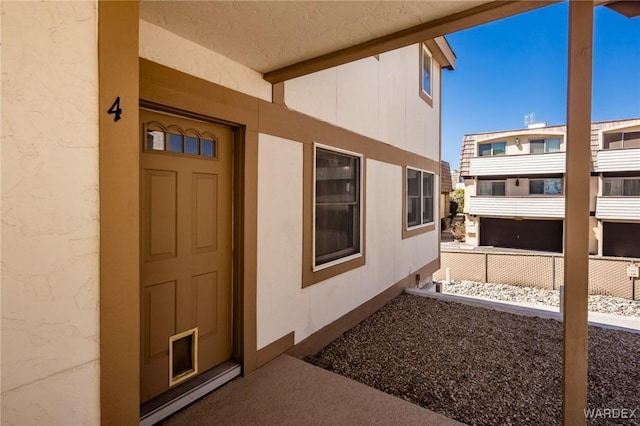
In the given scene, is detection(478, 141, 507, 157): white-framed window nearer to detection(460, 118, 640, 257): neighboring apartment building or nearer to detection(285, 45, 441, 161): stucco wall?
detection(460, 118, 640, 257): neighboring apartment building

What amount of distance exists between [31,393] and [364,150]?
4241 millimetres

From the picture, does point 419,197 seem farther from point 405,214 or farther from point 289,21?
point 289,21

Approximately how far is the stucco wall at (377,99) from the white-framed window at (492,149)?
12.4m

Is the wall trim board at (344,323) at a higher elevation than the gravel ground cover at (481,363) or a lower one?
higher

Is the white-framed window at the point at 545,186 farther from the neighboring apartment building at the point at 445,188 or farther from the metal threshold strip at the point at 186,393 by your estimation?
the metal threshold strip at the point at 186,393

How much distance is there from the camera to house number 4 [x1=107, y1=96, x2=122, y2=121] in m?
1.40

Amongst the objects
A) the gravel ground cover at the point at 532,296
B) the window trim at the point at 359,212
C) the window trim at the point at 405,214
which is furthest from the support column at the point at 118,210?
the gravel ground cover at the point at 532,296

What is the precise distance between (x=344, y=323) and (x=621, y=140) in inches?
728

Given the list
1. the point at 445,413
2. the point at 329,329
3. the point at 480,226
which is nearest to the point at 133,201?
the point at 445,413

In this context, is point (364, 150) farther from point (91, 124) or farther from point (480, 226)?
point (480, 226)

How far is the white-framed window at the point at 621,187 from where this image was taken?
48.5 ft

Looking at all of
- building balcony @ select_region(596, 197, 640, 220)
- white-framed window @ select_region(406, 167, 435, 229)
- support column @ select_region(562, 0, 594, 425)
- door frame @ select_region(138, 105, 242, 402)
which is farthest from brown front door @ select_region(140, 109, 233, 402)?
building balcony @ select_region(596, 197, 640, 220)

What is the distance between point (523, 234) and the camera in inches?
702

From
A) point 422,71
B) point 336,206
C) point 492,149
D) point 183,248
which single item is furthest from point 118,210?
point 492,149
